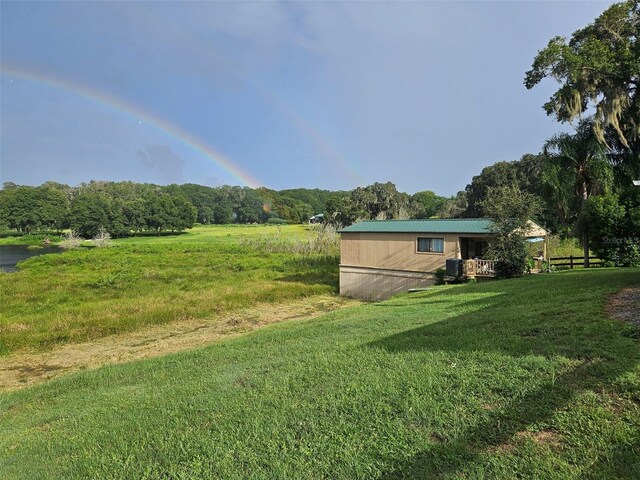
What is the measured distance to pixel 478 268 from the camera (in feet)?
62.7

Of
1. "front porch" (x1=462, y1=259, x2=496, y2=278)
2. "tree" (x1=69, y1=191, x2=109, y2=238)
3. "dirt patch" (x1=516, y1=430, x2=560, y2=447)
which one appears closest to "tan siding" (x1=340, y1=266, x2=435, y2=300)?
"front porch" (x1=462, y1=259, x2=496, y2=278)

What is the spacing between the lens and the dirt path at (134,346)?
38.0 feet

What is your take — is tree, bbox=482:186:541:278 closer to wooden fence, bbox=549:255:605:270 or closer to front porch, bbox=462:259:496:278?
front porch, bbox=462:259:496:278

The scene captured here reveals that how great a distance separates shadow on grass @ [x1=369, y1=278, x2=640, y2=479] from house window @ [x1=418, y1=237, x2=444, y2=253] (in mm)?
13843

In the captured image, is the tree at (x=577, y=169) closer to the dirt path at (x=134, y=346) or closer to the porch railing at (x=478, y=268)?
the porch railing at (x=478, y=268)

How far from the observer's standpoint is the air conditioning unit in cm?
1884

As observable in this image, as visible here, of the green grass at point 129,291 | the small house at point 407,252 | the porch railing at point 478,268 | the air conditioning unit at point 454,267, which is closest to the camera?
the green grass at point 129,291

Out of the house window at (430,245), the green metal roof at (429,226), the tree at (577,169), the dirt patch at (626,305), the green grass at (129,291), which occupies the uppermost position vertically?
the tree at (577,169)

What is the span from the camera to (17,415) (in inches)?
242

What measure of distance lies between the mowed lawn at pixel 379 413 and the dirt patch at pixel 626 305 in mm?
275

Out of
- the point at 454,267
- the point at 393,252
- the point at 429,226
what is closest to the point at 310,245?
the point at 393,252

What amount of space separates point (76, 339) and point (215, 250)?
38.3 metres

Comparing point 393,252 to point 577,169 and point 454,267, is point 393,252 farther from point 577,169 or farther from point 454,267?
point 577,169

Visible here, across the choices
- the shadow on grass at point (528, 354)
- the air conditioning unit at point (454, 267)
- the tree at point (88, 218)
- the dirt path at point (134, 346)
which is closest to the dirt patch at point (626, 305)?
the shadow on grass at point (528, 354)
